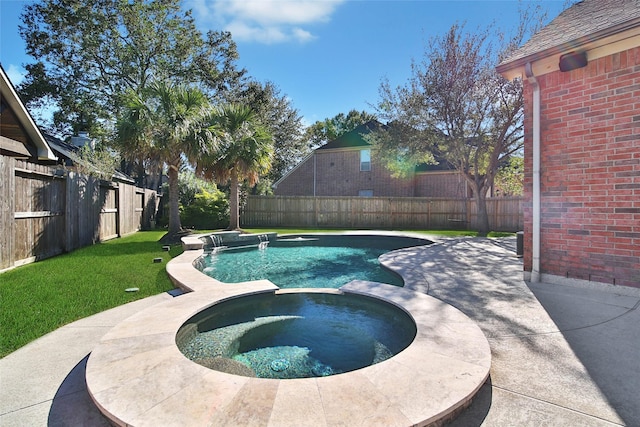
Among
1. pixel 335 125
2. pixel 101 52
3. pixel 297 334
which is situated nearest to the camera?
pixel 297 334

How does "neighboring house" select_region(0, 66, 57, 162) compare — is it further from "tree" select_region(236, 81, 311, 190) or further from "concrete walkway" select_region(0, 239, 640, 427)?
"tree" select_region(236, 81, 311, 190)

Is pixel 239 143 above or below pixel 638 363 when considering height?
above

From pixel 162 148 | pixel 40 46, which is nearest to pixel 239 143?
pixel 162 148

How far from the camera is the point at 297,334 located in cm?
359

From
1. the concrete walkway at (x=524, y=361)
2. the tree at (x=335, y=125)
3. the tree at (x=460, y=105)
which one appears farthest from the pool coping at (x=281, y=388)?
the tree at (x=335, y=125)

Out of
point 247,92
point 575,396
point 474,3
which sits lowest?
point 575,396

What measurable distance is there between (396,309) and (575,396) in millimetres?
1952

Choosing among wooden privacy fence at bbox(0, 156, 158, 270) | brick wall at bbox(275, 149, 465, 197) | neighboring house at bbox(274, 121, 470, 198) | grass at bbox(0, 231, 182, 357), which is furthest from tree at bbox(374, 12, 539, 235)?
wooden privacy fence at bbox(0, 156, 158, 270)

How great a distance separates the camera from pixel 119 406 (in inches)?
73.8

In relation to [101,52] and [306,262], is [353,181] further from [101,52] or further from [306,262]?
[101,52]

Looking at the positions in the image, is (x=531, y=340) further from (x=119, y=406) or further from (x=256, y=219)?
(x=256, y=219)

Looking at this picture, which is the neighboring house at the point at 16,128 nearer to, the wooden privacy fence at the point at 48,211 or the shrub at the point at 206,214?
Result: the wooden privacy fence at the point at 48,211

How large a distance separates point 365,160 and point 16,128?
61.6 feet

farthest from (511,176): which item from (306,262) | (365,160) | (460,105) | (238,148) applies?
(306,262)
